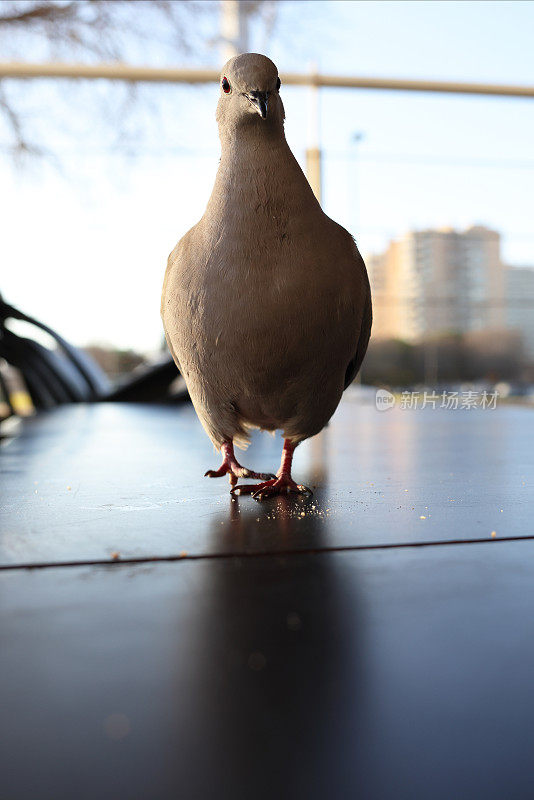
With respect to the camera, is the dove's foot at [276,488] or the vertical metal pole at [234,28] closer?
the dove's foot at [276,488]

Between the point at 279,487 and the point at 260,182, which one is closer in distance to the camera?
the point at 260,182

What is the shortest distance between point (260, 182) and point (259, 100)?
128 millimetres

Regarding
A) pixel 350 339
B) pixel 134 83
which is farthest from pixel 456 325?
pixel 350 339

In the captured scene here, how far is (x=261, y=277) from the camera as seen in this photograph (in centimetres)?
110

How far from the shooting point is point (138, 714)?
523mm

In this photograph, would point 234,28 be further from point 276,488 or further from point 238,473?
point 276,488

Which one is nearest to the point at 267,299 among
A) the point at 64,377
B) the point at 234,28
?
the point at 64,377

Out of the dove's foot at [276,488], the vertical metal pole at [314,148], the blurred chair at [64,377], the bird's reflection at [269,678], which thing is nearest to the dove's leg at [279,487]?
the dove's foot at [276,488]

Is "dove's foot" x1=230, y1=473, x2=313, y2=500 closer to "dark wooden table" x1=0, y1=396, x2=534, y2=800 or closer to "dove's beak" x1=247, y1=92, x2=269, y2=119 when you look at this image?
"dark wooden table" x1=0, y1=396, x2=534, y2=800

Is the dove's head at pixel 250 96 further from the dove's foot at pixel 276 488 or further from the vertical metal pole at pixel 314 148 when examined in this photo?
the vertical metal pole at pixel 314 148

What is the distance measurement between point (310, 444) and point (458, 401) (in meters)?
2.85

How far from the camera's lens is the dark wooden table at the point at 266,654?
1.63 feet

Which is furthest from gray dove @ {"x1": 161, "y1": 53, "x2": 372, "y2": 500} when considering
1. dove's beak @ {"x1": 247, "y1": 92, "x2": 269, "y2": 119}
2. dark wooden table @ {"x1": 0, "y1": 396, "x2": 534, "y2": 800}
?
dark wooden table @ {"x1": 0, "y1": 396, "x2": 534, "y2": 800}

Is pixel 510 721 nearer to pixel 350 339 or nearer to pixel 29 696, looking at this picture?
pixel 29 696
